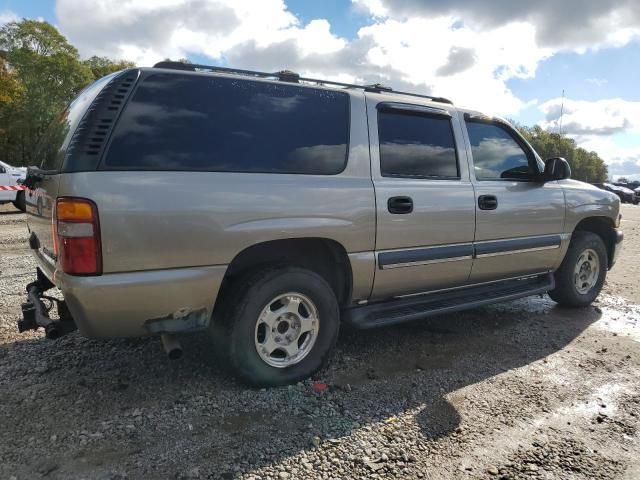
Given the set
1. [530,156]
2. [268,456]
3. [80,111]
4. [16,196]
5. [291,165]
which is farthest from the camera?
[16,196]

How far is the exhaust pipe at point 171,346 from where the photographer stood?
2.80 meters

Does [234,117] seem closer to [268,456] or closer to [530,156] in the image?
[268,456]

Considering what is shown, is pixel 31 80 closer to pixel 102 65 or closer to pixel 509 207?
pixel 102 65

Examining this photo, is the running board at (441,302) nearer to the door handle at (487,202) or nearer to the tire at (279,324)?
the tire at (279,324)

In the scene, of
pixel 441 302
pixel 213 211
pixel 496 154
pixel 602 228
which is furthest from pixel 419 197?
pixel 602 228

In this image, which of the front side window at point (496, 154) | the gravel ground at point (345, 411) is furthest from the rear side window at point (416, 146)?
the gravel ground at point (345, 411)

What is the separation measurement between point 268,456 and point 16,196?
13929 mm

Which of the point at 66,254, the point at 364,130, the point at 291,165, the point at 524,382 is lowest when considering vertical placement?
the point at 524,382

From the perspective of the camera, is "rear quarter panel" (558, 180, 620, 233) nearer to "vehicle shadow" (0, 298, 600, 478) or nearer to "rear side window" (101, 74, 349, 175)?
"vehicle shadow" (0, 298, 600, 478)

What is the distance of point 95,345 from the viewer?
12.6 feet

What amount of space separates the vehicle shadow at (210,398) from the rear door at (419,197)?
1.98ft

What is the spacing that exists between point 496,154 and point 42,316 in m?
3.75

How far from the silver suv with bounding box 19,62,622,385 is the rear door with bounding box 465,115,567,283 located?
0.02 meters

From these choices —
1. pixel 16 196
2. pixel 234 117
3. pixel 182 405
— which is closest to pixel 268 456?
pixel 182 405
